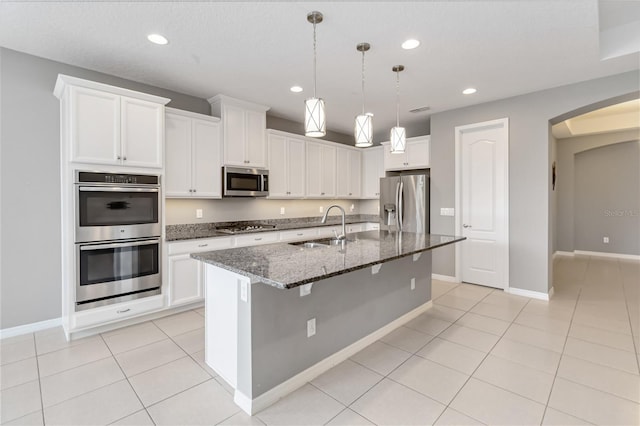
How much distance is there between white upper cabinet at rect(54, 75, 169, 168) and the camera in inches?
108

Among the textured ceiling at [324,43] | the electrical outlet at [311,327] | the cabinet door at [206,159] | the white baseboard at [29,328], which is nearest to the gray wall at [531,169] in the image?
the textured ceiling at [324,43]

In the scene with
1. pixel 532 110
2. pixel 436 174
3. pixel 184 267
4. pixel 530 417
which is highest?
pixel 532 110

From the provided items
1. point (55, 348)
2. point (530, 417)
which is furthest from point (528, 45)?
point (55, 348)

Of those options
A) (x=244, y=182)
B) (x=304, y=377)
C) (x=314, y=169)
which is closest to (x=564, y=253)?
(x=314, y=169)

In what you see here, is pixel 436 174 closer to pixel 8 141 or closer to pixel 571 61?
pixel 571 61

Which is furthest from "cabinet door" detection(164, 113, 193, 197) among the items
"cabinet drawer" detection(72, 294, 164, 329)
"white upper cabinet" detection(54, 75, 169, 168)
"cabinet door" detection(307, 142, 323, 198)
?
"cabinet door" detection(307, 142, 323, 198)

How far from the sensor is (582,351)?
2576mm

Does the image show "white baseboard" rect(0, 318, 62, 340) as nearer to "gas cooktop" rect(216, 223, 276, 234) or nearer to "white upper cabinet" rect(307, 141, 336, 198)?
"gas cooktop" rect(216, 223, 276, 234)

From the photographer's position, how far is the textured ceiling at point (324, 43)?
7.32 feet

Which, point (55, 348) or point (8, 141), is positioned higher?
point (8, 141)

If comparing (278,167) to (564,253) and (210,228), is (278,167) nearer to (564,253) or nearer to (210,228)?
(210,228)

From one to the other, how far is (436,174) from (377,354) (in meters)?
3.27

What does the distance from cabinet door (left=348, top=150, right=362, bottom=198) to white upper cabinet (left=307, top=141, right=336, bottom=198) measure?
491 mm

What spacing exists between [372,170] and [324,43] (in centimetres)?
363
